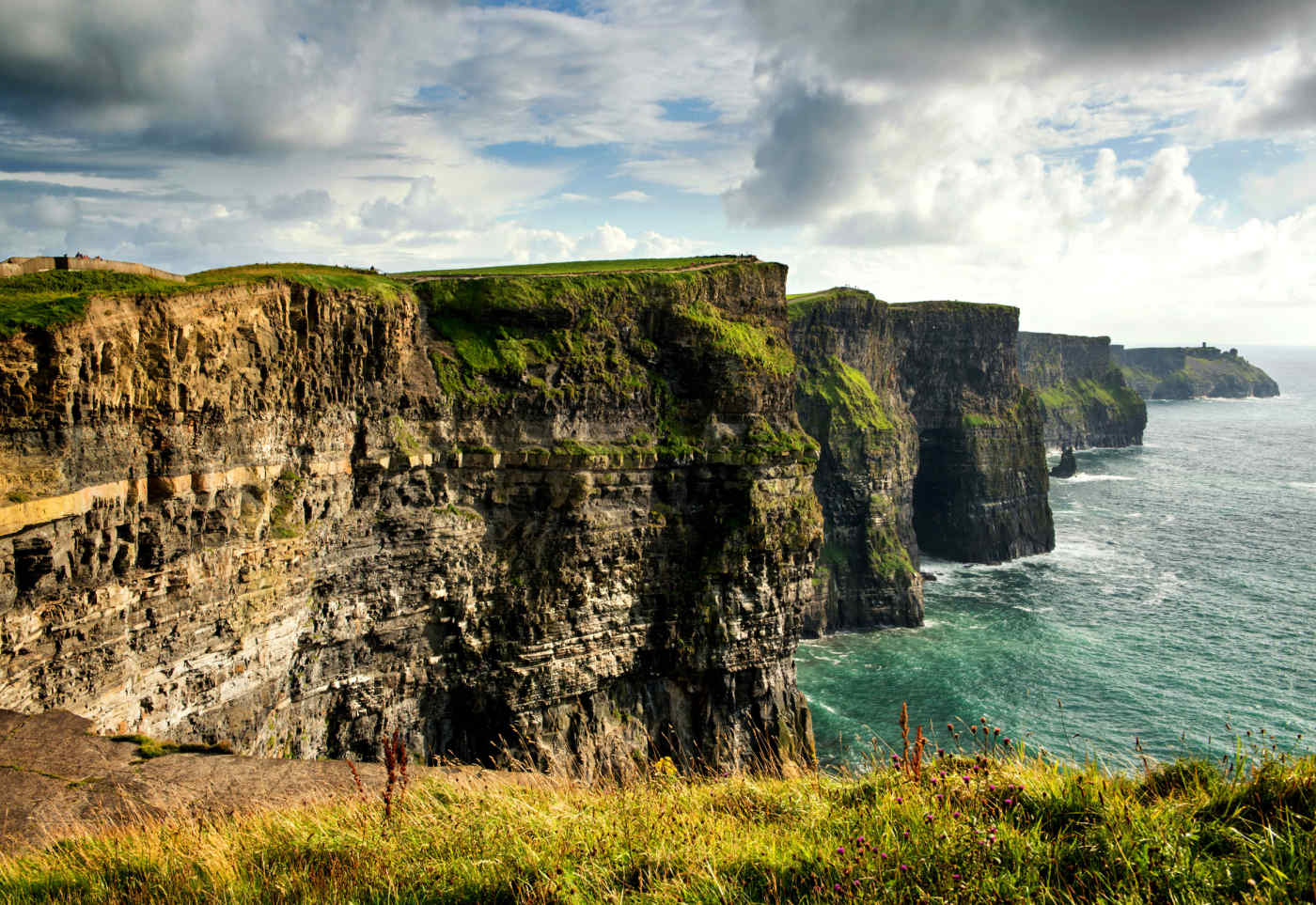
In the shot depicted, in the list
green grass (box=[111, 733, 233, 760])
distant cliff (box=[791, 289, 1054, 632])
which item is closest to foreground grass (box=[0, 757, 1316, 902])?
green grass (box=[111, 733, 233, 760])

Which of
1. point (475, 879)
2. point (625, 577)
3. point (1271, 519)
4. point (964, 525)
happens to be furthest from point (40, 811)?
point (1271, 519)

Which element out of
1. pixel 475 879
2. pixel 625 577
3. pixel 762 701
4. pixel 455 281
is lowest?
pixel 762 701

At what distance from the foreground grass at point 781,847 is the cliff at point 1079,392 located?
541ft

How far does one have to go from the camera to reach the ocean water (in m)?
46.5

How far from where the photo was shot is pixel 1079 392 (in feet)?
545

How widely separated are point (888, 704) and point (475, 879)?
Answer: 50.0m

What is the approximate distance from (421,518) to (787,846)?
85.6 ft

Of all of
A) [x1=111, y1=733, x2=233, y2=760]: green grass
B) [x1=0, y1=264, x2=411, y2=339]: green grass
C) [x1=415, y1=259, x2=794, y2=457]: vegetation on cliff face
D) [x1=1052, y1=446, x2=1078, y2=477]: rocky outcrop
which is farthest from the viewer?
[x1=1052, y1=446, x2=1078, y2=477]: rocky outcrop

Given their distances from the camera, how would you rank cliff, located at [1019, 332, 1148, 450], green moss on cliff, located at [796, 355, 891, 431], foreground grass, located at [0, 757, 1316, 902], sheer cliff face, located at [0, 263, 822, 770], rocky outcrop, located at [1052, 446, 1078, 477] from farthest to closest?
cliff, located at [1019, 332, 1148, 450], rocky outcrop, located at [1052, 446, 1078, 477], green moss on cliff, located at [796, 355, 891, 431], sheer cliff face, located at [0, 263, 822, 770], foreground grass, located at [0, 757, 1316, 902]

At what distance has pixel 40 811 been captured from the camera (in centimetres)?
1216

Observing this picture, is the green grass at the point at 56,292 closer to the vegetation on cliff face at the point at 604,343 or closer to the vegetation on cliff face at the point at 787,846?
the vegetation on cliff face at the point at 604,343

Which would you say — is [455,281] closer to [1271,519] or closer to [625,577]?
[625,577]

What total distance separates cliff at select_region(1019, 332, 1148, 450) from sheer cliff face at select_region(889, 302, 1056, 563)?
229 ft

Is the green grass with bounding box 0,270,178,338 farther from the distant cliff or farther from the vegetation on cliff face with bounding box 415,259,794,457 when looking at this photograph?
the distant cliff
